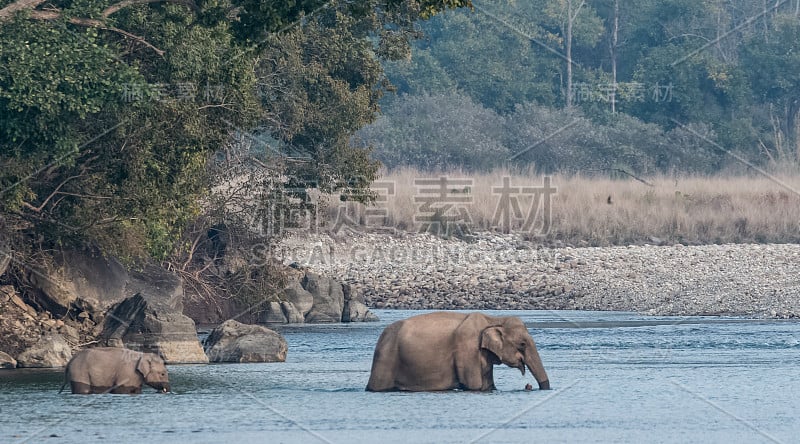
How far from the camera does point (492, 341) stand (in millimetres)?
17781

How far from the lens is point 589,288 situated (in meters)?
39.6

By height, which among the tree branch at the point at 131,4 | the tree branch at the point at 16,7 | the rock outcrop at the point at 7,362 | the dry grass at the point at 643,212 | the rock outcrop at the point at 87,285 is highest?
the tree branch at the point at 131,4

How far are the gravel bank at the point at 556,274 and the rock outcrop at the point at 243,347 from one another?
45.6 ft

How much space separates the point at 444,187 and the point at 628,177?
12.1 m

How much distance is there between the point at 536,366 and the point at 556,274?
2349 centimetres

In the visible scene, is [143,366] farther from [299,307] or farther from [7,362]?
[299,307]

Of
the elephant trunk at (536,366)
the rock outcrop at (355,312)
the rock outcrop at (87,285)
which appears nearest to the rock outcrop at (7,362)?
the rock outcrop at (87,285)

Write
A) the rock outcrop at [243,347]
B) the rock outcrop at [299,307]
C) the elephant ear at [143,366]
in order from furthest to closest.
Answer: the rock outcrop at [299,307] → the rock outcrop at [243,347] → the elephant ear at [143,366]

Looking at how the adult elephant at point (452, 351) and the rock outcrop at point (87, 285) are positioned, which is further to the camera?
Answer: the rock outcrop at point (87, 285)

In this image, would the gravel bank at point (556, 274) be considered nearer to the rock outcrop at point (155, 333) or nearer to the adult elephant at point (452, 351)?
the rock outcrop at point (155, 333)

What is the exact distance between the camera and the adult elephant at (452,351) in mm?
17906

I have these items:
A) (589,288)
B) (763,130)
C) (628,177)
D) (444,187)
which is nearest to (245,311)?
(589,288)

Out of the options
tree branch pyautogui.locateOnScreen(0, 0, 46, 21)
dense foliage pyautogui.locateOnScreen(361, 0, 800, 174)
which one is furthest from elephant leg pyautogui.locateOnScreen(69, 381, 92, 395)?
dense foliage pyautogui.locateOnScreen(361, 0, 800, 174)

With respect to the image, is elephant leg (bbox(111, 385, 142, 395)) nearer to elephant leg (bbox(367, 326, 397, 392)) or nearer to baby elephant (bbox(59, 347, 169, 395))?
baby elephant (bbox(59, 347, 169, 395))
